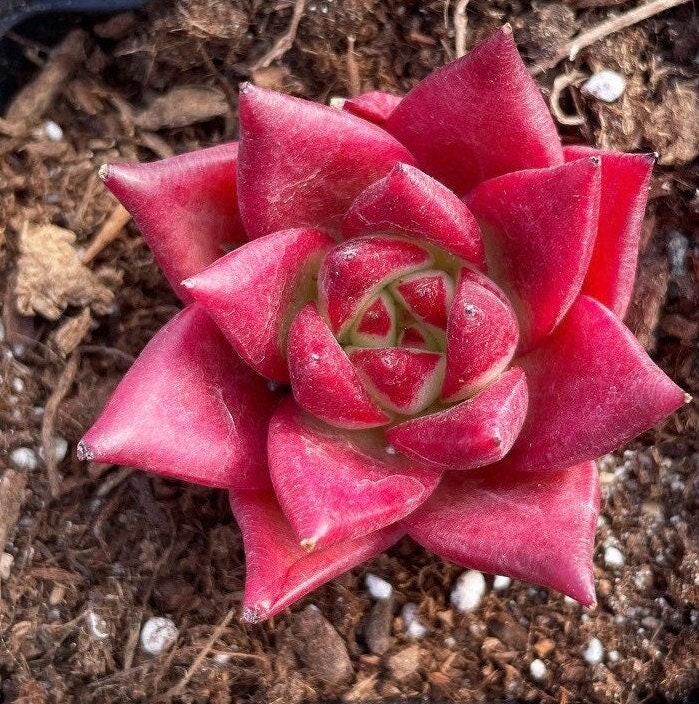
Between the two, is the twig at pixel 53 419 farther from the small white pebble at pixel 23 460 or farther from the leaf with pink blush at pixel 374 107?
the leaf with pink blush at pixel 374 107

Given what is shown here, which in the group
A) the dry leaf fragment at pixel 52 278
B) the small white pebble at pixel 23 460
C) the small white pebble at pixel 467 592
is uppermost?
the dry leaf fragment at pixel 52 278

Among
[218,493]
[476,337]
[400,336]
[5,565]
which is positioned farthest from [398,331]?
[5,565]

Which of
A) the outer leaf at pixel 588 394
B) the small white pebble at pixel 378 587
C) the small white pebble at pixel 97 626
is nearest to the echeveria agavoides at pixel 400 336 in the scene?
the outer leaf at pixel 588 394

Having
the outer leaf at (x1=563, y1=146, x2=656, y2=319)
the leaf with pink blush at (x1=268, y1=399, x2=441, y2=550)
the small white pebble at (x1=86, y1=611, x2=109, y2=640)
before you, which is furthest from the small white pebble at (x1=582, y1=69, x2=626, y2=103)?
the small white pebble at (x1=86, y1=611, x2=109, y2=640)

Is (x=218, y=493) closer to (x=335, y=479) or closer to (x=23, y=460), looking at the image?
(x=23, y=460)

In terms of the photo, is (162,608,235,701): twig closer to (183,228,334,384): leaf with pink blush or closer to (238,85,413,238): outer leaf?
(183,228,334,384): leaf with pink blush

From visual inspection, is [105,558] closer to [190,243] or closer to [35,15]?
[190,243]
